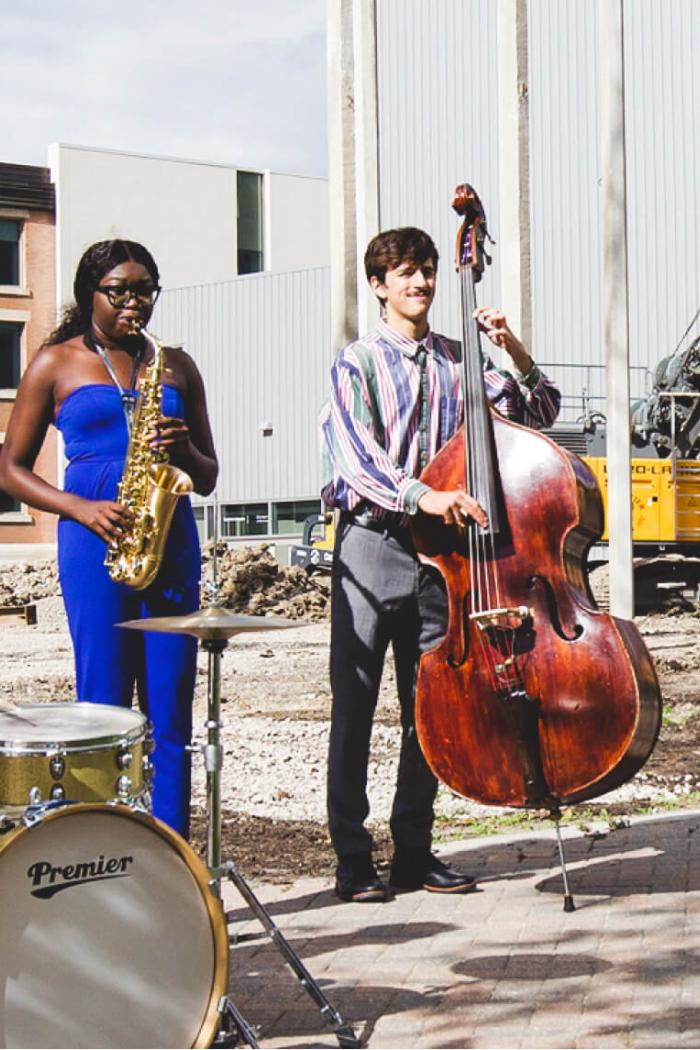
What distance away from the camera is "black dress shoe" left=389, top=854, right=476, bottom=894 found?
5.55 meters

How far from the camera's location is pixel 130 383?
4.65m

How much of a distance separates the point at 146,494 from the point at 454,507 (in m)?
0.97

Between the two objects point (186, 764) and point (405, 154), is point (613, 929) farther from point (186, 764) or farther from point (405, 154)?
point (405, 154)

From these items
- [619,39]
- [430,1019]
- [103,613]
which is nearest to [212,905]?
[430,1019]

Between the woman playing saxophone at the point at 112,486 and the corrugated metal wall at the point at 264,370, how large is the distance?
3155cm

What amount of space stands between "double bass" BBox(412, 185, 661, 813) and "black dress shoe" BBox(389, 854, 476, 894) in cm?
70

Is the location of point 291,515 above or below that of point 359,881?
above

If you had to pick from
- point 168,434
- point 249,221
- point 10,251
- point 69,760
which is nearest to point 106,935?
point 69,760

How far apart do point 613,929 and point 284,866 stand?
166 cm

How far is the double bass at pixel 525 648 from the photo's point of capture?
4742mm

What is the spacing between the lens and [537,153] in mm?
32500

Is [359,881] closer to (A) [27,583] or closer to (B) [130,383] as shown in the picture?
(B) [130,383]

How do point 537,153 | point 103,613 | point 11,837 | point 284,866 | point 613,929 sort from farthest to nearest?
point 537,153 < point 284,866 < point 613,929 < point 103,613 < point 11,837

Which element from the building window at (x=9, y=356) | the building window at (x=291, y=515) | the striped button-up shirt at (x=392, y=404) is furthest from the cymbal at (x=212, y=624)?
the building window at (x=9, y=356)
